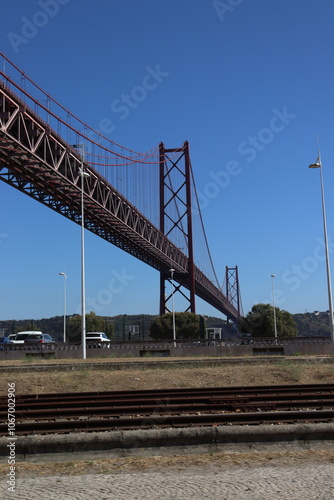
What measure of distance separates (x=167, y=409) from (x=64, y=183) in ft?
101

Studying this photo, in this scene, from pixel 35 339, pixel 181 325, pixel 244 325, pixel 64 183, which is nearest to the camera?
pixel 35 339

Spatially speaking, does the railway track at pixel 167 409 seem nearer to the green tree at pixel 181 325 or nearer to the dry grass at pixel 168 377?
the dry grass at pixel 168 377

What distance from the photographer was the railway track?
9320 millimetres

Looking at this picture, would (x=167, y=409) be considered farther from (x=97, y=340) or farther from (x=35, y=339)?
(x=35, y=339)

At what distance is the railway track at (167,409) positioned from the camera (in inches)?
367

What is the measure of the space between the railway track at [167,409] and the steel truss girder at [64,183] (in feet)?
67.9

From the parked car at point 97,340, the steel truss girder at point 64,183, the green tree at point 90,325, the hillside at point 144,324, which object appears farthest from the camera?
the hillside at point 144,324

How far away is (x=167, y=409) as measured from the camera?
35.2 feet

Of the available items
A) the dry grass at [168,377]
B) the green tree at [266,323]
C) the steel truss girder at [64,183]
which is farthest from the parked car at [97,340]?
the green tree at [266,323]

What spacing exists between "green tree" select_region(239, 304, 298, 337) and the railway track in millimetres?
62219

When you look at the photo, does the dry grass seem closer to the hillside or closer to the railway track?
the railway track

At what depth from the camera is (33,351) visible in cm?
3022

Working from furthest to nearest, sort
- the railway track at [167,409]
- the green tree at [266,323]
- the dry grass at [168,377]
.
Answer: the green tree at [266,323] < the dry grass at [168,377] < the railway track at [167,409]

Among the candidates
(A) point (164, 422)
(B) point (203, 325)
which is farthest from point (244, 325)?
(A) point (164, 422)
